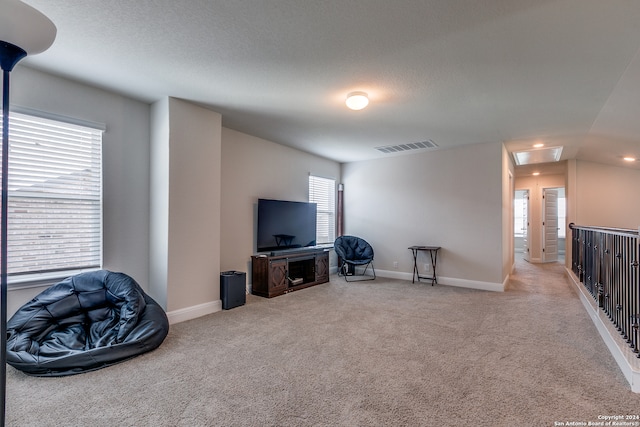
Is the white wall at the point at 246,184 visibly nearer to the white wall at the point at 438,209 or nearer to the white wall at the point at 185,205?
the white wall at the point at 185,205

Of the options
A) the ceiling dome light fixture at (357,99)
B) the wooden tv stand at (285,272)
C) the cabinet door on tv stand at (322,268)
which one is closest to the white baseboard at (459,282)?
the cabinet door on tv stand at (322,268)

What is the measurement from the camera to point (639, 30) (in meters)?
2.03

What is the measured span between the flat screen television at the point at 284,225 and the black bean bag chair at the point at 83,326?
205 centimetres

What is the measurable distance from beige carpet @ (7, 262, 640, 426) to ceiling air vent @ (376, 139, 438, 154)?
2.83m

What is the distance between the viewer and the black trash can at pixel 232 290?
377 cm

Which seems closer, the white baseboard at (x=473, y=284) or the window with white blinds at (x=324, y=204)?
the white baseboard at (x=473, y=284)

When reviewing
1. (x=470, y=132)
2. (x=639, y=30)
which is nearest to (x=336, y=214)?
(x=470, y=132)

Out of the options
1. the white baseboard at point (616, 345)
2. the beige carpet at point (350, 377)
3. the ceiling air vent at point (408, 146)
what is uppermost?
the ceiling air vent at point (408, 146)

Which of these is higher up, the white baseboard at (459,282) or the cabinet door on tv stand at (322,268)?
the cabinet door on tv stand at (322,268)

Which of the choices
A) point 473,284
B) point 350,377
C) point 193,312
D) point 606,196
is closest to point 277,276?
point 193,312

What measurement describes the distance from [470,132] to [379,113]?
1.64 meters

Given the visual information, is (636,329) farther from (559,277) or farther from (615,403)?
(559,277)

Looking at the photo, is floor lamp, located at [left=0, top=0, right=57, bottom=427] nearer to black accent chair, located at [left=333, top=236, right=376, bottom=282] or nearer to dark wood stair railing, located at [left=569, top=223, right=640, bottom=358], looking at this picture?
dark wood stair railing, located at [left=569, top=223, right=640, bottom=358]

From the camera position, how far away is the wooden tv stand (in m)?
4.39
